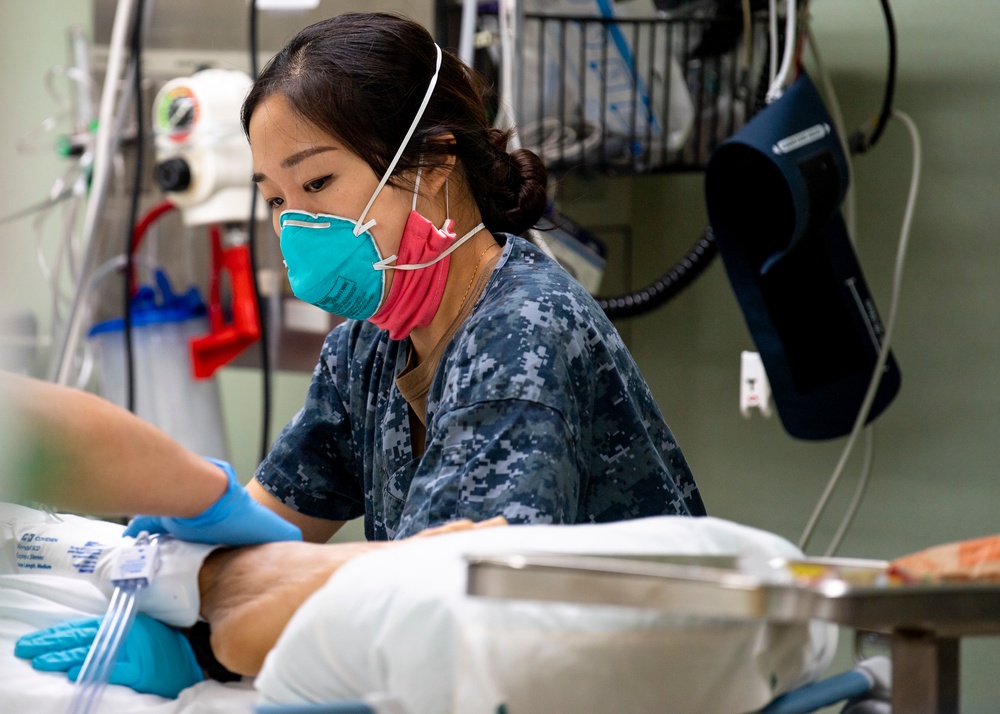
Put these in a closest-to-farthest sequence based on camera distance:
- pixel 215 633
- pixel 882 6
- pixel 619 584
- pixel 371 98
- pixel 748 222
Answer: pixel 619 584 → pixel 215 633 → pixel 371 98 → pixel 748 222 → pixel 882 6

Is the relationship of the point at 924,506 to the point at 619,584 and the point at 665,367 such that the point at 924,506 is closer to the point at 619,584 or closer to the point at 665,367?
the point at 665,367

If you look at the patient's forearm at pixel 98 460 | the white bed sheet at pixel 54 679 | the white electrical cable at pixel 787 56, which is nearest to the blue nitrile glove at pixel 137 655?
the white bed sheet at pixel 54 679

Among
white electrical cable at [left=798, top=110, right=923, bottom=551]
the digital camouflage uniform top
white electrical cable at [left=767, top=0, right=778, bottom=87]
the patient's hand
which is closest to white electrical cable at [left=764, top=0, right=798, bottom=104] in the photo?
white electrical cable at [left=767, top=0, right=778, bottom=87]

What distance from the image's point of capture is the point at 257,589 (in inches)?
30.0

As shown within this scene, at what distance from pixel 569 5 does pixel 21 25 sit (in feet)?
3.71

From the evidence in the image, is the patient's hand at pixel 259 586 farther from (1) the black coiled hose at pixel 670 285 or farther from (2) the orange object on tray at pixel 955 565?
(1) the black coiled hose at pixel 670 285

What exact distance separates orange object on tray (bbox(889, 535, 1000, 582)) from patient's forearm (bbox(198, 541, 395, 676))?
33 cm

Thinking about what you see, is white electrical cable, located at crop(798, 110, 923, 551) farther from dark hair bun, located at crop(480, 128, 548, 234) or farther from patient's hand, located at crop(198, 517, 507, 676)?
patient's hand, located at crop(198, 517, 507, 676)

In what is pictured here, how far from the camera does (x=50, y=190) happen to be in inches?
84.4

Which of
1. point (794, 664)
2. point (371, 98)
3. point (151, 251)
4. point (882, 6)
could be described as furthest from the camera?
point (151, 251)

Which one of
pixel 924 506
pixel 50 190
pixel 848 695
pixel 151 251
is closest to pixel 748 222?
pixel 924 506

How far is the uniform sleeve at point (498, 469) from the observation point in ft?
2.67

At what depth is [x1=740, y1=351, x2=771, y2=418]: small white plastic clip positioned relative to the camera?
1.64 m

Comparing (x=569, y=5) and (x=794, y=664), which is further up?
(x=569, y=5)
